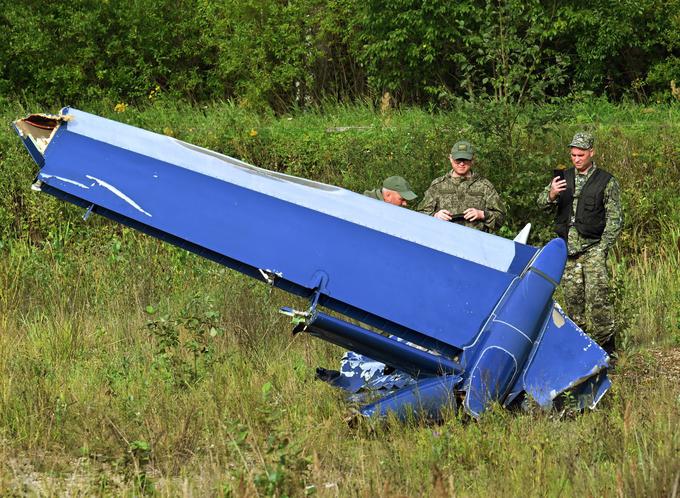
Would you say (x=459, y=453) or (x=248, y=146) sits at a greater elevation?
(x=459, y=453)

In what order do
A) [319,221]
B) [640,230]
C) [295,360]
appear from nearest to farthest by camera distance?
[319,221] < [295,360] < [640,230]

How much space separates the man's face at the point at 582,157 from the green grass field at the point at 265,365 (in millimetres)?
1012

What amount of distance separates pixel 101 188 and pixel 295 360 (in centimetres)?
215

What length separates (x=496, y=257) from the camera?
6.66 meters

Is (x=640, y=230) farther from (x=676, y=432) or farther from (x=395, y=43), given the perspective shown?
(x=395, y=43)

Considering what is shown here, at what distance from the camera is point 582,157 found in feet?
28.5

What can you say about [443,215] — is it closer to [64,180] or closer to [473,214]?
[473,214]

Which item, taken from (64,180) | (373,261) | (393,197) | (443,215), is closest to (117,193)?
(64,180)

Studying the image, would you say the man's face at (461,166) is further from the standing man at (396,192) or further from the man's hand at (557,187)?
the man's hand at (557,187)

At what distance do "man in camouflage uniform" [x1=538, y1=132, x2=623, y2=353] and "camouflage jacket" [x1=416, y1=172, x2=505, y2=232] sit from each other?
50 cm

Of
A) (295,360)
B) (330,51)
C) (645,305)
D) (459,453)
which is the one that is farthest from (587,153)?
(330,51)

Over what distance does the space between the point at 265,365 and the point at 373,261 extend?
5.86 ft

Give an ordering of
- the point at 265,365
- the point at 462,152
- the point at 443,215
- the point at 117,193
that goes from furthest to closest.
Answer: the point at 462,152 → the point at 443,215 → the point at 265,365 → the point at 117,193

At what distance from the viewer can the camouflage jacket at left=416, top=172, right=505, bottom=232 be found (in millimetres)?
8625
